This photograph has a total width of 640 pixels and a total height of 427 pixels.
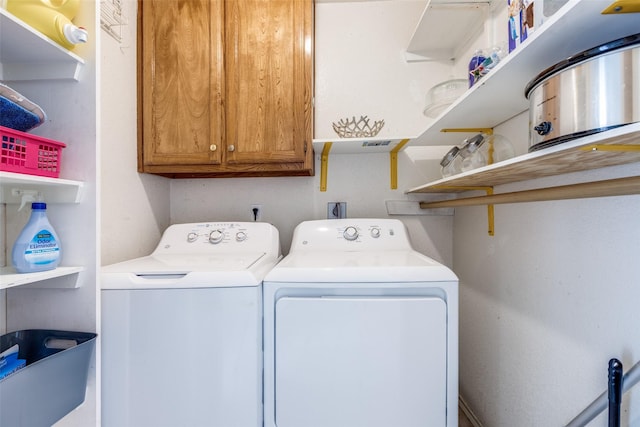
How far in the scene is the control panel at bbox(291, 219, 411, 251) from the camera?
159 cm

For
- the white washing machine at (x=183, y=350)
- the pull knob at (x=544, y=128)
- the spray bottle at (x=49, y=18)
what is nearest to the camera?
the pull knob at (x=544, y=128)

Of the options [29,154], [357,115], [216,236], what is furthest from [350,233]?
[29,154]

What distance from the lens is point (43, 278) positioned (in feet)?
2.90

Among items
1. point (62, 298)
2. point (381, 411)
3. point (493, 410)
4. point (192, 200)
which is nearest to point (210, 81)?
point (192, 200)

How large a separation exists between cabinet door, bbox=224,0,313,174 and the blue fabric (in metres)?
0.82

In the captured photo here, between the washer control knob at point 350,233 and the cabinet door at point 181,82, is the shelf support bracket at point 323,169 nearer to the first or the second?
the washer control knob at point 350,233

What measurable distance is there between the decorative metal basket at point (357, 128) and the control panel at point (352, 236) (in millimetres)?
559

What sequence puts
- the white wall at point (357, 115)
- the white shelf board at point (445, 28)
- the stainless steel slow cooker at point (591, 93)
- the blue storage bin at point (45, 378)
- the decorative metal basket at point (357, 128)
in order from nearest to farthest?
1. the stainless steel slow cooker at point (591, 93)
2. the blue storage bin at point (45, 378)
3. the white shelf board at point (445, 28)
4. the decorative metal basket at point (357, 128)
5. the white wall at point (357, 115)

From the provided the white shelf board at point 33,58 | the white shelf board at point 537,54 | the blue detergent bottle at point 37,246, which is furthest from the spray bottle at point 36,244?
the white shelf board at point 537,54

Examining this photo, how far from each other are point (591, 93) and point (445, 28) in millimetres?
1448

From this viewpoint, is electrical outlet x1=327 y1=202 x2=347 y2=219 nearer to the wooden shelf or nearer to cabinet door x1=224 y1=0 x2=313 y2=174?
cabinet door x1=224 y1=0 x2=313 y2=174

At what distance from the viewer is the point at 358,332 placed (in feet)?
3.41

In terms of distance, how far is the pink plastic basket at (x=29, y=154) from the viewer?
80 cm

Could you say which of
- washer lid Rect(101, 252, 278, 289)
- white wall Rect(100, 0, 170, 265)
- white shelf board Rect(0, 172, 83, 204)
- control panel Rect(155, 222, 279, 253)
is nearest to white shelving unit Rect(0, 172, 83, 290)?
white shelf board Rect(0, 172, 83, 204)
